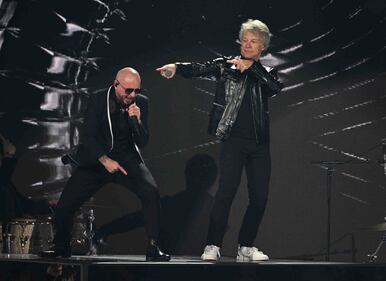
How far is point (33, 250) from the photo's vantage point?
8.40 meters

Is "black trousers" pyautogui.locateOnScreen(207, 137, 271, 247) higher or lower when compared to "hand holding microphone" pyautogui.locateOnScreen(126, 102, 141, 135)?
lower

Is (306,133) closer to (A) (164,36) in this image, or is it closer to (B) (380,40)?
(B) (380,40)

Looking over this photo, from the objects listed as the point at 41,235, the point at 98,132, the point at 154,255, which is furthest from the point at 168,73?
the point at 41,235

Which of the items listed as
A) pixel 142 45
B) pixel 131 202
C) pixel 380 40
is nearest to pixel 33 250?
pixel 131 202

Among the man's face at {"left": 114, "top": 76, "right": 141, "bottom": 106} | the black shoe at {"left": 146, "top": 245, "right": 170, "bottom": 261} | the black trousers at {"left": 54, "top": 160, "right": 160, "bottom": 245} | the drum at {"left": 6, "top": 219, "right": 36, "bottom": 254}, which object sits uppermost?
the man's face at {"left": 114, "top": 76, "right": 141, "bottom": 106}

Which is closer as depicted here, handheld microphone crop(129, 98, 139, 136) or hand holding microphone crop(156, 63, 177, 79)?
handheld microphone crop(129, 98, 139, 136)

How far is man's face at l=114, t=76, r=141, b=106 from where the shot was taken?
7.13 meters

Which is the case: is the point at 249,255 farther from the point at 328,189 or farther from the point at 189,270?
the point at 328,189

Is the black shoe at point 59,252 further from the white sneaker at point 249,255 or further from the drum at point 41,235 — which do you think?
the white sneaker at point 249,255

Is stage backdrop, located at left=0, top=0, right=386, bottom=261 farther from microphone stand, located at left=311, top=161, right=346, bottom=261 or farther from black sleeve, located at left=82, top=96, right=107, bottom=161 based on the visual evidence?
black sleeve, located at left=82, top=96, right=107, bottom=161

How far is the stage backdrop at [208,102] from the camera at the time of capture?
8875 mm

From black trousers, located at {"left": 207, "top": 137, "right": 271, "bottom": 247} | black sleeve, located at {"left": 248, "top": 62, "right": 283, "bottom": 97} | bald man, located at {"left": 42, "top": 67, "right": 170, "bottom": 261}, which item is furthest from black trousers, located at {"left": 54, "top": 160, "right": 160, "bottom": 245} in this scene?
black sleeve, located at {"left": 248, "top": 62, "right": 283, "bottom": 97}

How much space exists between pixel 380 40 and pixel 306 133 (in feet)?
4.37

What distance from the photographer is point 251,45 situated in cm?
746
